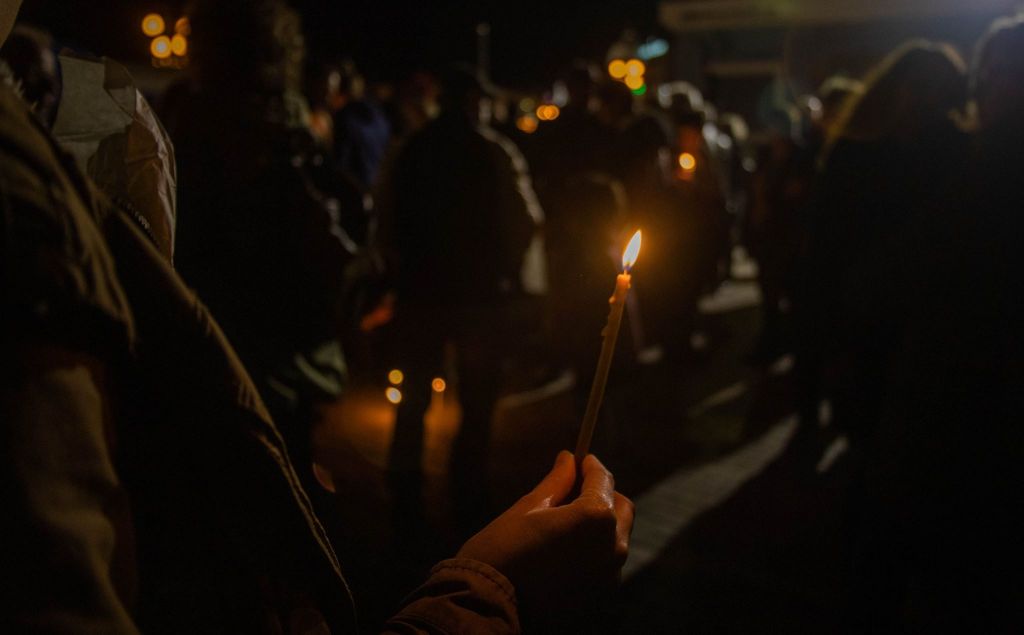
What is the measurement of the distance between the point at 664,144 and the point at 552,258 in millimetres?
1211

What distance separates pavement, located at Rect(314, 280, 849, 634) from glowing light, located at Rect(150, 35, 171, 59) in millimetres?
16154

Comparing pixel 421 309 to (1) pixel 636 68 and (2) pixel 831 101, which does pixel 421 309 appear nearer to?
(2) pixel 831 101

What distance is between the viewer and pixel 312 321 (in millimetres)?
2904

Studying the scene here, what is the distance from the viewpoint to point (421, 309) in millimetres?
4184

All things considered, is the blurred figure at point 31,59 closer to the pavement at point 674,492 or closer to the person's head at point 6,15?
the person's head at point 6,15

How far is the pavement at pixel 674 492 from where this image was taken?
3.51 metres

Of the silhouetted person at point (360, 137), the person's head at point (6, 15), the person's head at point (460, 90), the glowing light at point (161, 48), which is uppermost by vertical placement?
the person's head at point (6, 15)

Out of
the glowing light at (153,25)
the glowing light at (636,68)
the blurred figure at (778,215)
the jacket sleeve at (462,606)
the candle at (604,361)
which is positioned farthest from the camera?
the glowing light at (153,25)

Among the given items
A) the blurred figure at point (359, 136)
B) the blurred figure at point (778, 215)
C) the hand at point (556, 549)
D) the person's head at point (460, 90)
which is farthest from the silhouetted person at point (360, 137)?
the hand at point (556, 549)

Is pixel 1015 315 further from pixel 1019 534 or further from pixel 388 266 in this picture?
pixel 388 266

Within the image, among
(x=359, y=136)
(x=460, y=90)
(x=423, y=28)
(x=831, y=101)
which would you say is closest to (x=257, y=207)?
(x=460, y=90)

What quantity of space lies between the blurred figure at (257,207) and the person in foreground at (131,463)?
1685 mm

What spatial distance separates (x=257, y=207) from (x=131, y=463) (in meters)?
2.12

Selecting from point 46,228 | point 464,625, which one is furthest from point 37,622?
point 464,625
